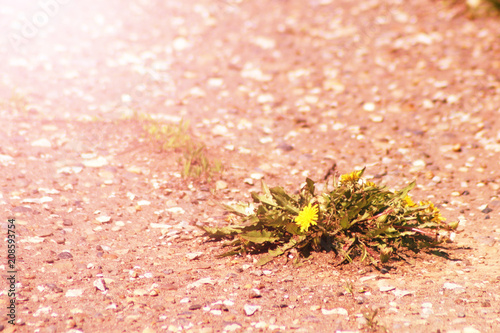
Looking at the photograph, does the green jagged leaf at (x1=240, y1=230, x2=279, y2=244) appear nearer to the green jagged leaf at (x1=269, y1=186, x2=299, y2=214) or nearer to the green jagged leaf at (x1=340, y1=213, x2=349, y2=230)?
the green jagged leaf at (x1=269, y1=186, x2=299, y2=214)

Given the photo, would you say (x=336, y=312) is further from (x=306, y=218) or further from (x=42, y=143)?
(x=42, y=143)

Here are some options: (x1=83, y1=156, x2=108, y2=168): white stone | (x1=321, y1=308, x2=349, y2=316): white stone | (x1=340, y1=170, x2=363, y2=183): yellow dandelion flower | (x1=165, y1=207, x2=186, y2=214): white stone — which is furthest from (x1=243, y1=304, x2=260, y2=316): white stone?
(x1=83, y1=156, x2=108, y2=168): white stone

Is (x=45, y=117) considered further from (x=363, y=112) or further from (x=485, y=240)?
(x=485, y=240)

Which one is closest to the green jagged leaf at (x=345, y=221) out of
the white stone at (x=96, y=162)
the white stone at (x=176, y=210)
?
the white stone at (x=176, y=210)

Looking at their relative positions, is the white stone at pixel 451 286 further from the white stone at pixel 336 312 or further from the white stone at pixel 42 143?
the white stone at pixel 42 143

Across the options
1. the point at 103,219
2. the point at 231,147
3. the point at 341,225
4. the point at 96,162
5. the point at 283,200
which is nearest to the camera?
the point at 341,225

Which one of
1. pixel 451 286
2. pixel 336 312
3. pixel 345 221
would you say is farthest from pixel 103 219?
pixel 451 286
